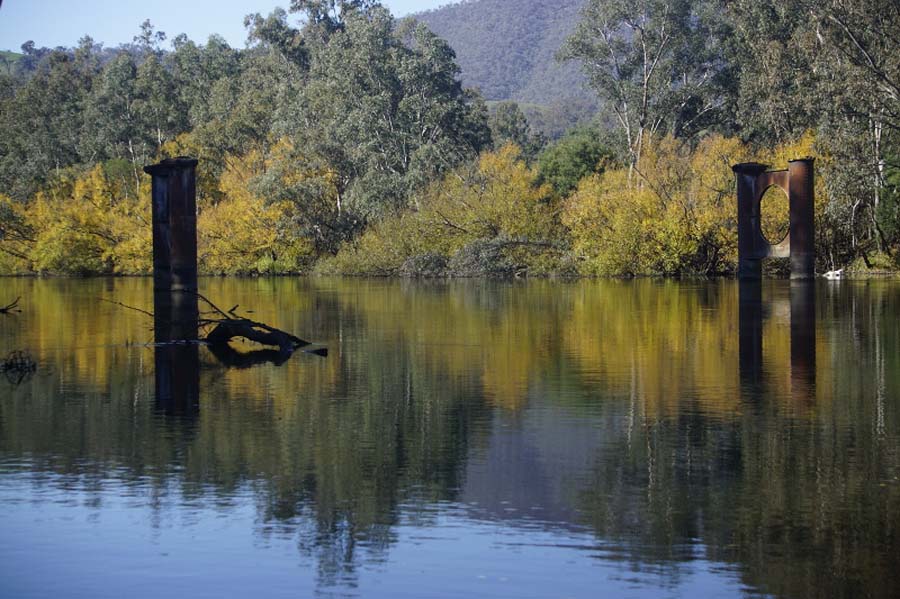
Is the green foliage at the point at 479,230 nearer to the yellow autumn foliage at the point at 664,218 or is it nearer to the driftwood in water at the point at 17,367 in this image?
the yellow autumn foliage at the point at 664,218

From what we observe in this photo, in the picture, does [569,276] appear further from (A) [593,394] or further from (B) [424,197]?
(A) [593,394]

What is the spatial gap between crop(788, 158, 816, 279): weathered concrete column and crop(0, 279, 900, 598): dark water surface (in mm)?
20715

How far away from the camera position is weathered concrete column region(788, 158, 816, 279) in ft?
130

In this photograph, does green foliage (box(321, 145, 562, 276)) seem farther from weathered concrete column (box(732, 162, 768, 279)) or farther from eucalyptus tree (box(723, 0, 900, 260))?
weathered concrete column (box(732, 162, 768, 279))

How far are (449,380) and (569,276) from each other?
36764 mm

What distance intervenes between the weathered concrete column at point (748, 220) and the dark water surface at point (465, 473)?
67.7ft

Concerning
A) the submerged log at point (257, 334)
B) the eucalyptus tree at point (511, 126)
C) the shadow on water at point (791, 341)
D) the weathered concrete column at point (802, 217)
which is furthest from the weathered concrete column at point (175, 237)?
the eucalyptus tree at point (511, 126)

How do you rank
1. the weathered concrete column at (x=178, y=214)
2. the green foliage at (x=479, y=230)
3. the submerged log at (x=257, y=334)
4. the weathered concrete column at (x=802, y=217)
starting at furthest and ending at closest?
1. the green foliage at (x=479, y=230)
2. the weathered concrete column at (x=802, y=217)
3. the weathered concrete column at (x=178, y=214)
4. the submerged log at (x=257, y=334)

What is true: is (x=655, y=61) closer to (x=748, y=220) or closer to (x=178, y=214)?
(x=748, y=220)

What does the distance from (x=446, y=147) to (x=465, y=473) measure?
57.1m

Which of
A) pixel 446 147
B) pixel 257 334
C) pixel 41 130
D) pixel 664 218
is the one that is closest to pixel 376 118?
pixel 446 147

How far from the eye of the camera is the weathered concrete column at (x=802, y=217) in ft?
130

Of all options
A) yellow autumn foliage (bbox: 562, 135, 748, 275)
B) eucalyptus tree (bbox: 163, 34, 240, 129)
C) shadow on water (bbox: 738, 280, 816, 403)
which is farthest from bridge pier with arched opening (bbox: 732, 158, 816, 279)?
eucalyptus tree (bbox: 163, 34, 240, 129)

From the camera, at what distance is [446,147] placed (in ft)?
217
